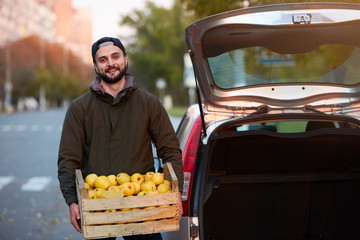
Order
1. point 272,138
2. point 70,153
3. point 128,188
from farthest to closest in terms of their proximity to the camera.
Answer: point 272,138, point 70,153, point 128,188

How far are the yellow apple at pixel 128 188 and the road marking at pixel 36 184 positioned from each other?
7184 mm

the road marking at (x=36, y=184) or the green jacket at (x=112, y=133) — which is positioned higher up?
the green jacket at (x=112, y=133)

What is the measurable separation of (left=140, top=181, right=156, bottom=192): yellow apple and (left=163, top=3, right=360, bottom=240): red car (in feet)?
0.95

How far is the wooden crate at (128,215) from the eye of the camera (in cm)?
286

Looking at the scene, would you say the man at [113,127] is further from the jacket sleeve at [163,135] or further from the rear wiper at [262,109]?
the rear wiper at [262,109]

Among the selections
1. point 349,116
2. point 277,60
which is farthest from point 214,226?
point 277,60

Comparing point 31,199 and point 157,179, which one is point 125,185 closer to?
point 157,179

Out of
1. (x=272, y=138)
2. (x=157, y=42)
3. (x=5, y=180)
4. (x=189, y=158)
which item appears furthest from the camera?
(x=157, y=42)

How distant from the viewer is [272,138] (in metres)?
3.92

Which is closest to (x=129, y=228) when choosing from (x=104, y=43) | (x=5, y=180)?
(x=104, y=43)

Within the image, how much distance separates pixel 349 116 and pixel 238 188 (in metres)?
1.00

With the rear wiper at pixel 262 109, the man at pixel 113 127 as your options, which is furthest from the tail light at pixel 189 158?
the rear wiper at pixel 262 109

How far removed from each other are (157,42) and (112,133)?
2796 inches

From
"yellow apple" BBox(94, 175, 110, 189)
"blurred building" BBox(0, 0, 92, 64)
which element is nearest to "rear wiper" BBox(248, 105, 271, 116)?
"yellow apple" BBox(94, 175, 110, 189)
